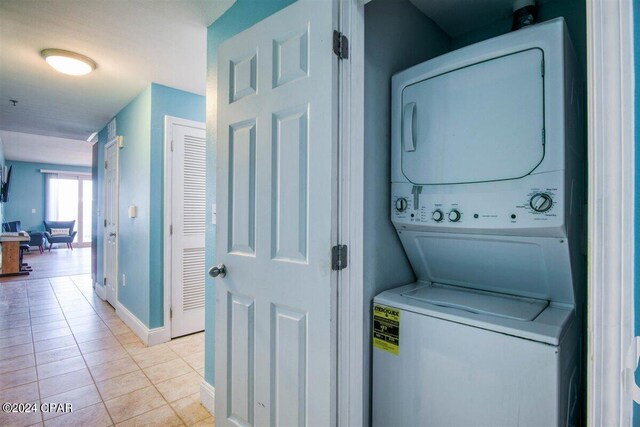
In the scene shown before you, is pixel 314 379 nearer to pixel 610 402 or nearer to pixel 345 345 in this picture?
pixel 345 345

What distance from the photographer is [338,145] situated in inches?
46.4

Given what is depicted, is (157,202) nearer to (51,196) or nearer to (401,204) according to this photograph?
(401,204)

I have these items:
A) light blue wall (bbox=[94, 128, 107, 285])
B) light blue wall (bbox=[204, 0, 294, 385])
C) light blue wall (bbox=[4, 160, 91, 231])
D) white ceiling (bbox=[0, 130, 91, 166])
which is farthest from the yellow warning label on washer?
light blue wall (bbox=[4, 160, 91, 231])

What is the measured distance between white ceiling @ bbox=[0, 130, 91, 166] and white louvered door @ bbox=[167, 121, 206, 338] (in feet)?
13.3

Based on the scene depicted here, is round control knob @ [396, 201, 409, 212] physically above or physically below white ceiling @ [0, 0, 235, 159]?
below

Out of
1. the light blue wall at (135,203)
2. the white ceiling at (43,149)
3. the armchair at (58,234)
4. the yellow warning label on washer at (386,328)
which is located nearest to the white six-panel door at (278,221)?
the yellow warning label on washer at (386,328)

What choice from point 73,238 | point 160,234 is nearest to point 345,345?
point 160,234

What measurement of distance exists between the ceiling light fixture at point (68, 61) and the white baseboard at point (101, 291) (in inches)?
115

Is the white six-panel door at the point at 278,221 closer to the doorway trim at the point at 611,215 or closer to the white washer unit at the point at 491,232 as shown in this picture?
the white washer unit at the point at 491,232

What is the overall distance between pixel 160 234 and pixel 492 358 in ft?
9.44

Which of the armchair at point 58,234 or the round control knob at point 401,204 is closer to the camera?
the round control knob at point 401,204

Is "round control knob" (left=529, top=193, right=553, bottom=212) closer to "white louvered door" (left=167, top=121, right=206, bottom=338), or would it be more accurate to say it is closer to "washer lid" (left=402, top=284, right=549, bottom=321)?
"washer lid" (left=402, top=284, right=549, bottom=321)

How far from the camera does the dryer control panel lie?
105 centimetres

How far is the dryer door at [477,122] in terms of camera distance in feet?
3.57
